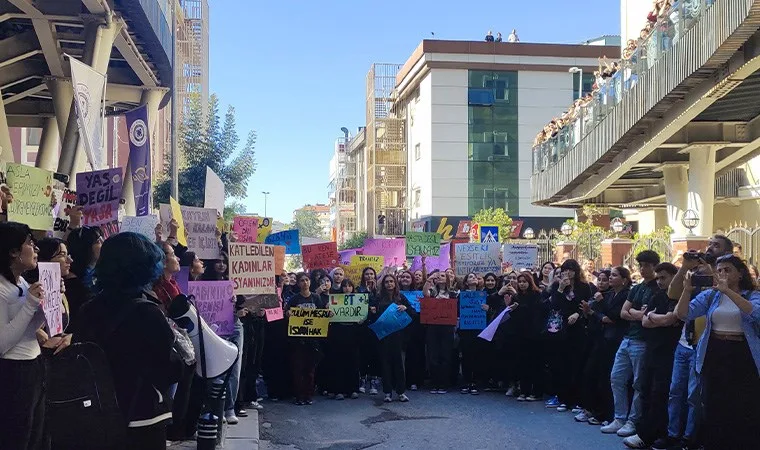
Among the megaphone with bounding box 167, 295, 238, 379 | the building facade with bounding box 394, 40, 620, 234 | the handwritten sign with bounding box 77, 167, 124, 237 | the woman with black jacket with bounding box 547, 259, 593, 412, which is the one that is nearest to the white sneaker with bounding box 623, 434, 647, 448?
the woman with black jacket with bounding box 547, 259, 593, 412

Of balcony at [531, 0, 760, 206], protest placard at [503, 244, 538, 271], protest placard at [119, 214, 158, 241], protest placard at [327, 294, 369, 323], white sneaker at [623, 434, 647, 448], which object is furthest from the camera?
protest placard at [503, 244, 538, 271]

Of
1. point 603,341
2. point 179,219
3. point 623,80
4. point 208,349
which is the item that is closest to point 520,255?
point 603,341

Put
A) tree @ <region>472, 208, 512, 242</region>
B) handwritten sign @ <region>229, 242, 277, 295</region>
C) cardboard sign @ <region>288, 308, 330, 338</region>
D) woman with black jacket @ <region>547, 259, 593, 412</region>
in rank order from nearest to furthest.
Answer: handwritten sign @ <region>229, 242, 277, 295</region> < woman with black jacket @ <region>547, 259, 593, 412</region> < cardboard sign @ <region>288, 308, 330, 338</region> < tree @ <region>472, 208, 512, 242</region>

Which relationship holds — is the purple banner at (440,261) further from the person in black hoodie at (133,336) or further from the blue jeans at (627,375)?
the person in black hoodie at (133,336)

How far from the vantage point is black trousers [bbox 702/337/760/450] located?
23.3 feet

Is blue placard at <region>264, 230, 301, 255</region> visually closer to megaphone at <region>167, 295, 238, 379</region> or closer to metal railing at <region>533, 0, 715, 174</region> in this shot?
metal railing at <region>533, 0, 715, 174</region>

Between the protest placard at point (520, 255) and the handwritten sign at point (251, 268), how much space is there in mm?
7840

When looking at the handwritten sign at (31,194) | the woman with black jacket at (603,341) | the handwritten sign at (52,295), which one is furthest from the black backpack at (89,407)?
the woman with black jacket at (603,341)

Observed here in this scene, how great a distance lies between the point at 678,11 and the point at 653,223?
74.3 ft

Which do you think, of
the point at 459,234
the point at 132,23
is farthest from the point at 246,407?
the point at 459,234

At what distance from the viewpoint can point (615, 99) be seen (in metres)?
22.8

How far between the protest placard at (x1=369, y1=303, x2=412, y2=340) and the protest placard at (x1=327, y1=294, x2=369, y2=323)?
31 cm

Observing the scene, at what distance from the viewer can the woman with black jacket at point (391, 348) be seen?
1205 cm

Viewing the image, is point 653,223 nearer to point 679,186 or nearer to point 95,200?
point 679,186
